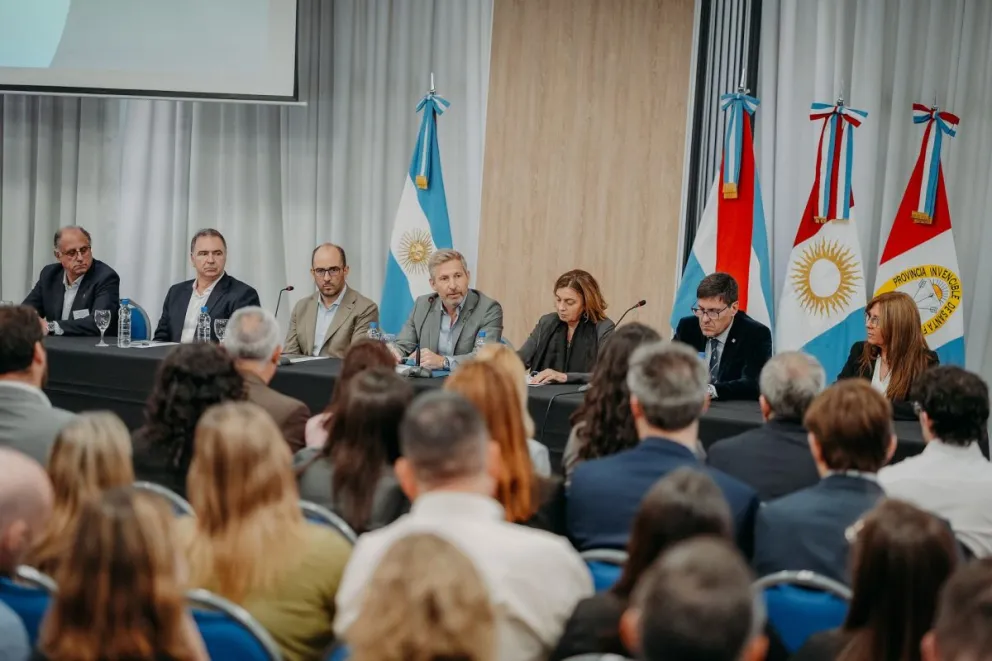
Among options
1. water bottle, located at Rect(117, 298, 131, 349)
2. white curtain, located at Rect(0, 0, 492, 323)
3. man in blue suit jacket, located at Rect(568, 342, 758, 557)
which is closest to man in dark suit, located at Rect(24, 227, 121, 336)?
water bottle, located at Rect(117, 298, 131, 349)

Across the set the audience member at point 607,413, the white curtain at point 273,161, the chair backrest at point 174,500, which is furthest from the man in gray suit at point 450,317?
the chair backrest at point 174,500

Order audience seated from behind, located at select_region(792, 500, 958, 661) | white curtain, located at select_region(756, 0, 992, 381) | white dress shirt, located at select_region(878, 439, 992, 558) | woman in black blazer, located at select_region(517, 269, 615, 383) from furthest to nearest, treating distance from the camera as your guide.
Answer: white curtain, located at select_region(756, 0, 992, 381) < woman in black blazer, located at select_region(517, 269, 615, 383) < white dress shirt, located at select_region(878, 439, 992, 558) < audience seated from behind, located at select_region(792, 500, 958, 661)

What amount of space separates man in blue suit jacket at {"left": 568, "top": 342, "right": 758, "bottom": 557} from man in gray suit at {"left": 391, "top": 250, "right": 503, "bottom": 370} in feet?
8.95

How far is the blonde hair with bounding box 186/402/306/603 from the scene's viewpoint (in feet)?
6.70

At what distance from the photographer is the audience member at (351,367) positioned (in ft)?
10.4

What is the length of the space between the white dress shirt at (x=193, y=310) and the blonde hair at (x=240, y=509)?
409 centimetres

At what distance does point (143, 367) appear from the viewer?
5.11m

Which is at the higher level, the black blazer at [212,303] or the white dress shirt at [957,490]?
the black blazer at [212,303]

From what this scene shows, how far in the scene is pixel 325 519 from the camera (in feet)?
7.98

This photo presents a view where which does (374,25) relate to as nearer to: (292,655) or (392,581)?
(292,655)

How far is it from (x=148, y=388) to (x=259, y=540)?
127 inches

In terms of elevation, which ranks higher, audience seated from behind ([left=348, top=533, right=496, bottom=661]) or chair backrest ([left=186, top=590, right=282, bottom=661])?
audience seated from behind ([left=348, top=533, right=496, bottom=661])

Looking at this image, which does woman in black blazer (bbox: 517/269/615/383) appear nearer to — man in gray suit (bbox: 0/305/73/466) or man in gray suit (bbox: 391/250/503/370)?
man in gray suit (bbox: 391/250/503/370)

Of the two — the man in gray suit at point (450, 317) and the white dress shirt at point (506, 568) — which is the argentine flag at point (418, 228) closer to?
the man in gray suit at point (450, 317)
